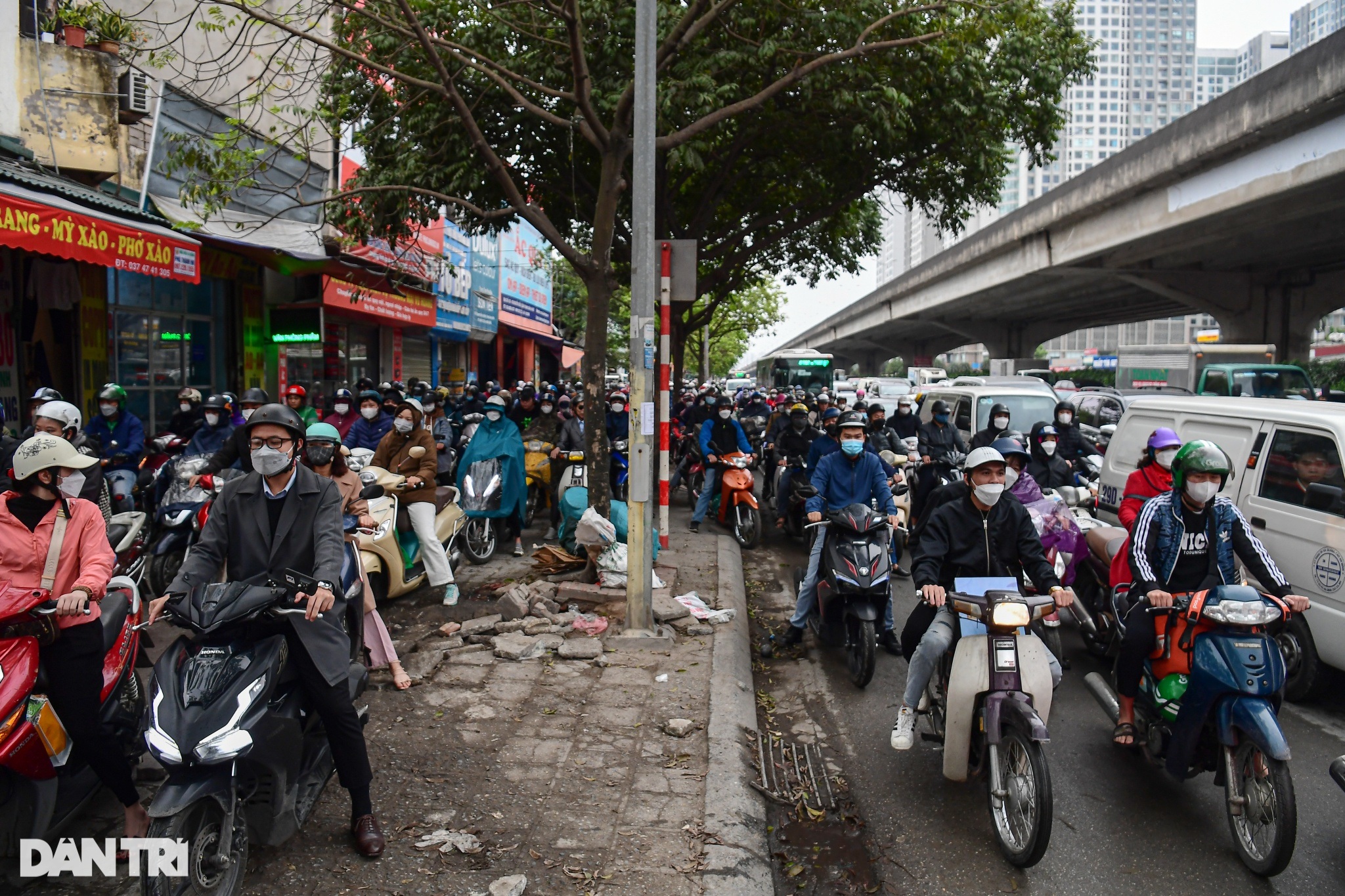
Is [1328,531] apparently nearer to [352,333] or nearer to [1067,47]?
[1067,47]

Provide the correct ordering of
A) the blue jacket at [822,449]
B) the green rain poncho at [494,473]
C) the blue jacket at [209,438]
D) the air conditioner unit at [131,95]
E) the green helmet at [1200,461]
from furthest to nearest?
the air conditioner unit at [131,95]
the blue jacket at [822,449]
the green rain poncho at [494,473]
the blue jacket at [209,438]
the green helmet at [1200,461]

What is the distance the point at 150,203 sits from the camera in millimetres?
10547

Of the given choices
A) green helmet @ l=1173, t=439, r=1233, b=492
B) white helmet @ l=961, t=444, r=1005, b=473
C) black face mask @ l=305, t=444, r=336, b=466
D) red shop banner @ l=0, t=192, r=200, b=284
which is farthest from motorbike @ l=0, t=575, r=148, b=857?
red shop banner @ l=0, t=192, r=200, b=284

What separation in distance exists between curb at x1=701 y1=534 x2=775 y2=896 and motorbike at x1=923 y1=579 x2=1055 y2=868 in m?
0.93

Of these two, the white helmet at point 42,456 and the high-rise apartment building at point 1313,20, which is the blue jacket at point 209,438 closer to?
the white helmet at point 42,456

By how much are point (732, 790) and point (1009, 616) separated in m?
1.41

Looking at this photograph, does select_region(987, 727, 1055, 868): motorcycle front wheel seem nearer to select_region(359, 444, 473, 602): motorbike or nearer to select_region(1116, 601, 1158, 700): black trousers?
select_region(1116, 601, 1158, 700): black trousers

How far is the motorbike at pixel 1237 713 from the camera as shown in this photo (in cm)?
346

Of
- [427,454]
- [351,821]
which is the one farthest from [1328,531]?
[427,454]

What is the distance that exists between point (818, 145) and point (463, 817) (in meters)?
10.9

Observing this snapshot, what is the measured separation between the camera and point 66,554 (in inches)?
135

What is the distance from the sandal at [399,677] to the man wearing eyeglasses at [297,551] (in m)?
1.74

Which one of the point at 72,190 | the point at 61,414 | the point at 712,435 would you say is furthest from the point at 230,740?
the point at 712,435

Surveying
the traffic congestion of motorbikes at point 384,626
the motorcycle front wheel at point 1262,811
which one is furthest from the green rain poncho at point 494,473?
the motorcycle front wheel at point 1262,811
